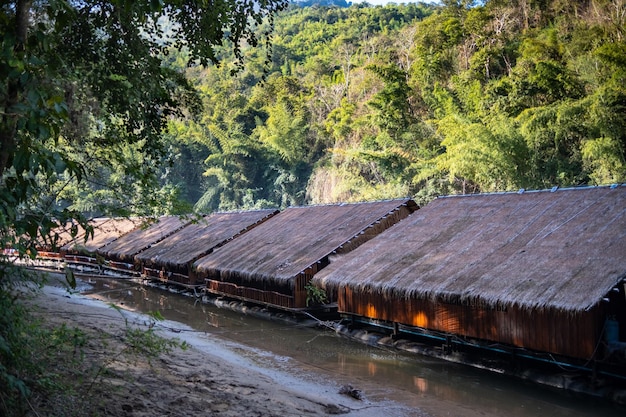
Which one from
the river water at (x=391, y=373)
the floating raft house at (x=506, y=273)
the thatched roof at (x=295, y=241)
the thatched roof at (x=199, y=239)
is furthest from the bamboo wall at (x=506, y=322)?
the thatched roof at (x=199, y=239)

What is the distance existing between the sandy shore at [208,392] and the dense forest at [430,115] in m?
3.18

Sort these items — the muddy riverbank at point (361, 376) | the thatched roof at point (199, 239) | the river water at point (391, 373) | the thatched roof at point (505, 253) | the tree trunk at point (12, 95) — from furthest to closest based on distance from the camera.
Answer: the thatched roof at point (199, 239) → the thatched roof at point (505, 253) → the river water at point (391, 373) → the muddy riverbank at point (361, 376) → the tree trunk at point (12, 95)

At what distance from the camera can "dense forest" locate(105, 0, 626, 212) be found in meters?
21.8

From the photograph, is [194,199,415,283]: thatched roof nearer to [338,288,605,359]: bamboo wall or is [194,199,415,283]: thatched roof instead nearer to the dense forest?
[338,288,605,359]: bamboo wall

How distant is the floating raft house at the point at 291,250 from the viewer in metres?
16.6

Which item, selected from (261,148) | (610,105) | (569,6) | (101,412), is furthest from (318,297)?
(261,148)

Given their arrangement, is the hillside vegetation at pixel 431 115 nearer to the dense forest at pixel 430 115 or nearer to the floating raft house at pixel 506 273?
the dense forest at pixel 430 115

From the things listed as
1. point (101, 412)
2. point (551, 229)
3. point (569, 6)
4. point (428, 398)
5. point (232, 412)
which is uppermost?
point (569, 6)

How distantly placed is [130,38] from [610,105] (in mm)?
18251

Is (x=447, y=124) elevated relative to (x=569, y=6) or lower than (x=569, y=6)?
lower

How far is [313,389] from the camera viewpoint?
9672 mm

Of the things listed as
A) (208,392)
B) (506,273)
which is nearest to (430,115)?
(506,273)

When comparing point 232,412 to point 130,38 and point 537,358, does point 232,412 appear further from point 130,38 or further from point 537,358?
point 537,358

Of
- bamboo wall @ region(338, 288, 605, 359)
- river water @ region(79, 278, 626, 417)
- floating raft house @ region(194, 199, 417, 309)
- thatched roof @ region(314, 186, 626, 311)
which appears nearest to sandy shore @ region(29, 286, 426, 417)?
river water @ region(79, 278, 626, 417)
